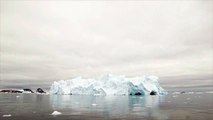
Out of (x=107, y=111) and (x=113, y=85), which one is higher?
(x=113, y=85)

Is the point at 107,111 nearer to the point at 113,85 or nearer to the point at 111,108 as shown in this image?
the point at 111,108

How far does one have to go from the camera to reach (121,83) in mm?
A: 94062

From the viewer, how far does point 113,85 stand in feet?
315

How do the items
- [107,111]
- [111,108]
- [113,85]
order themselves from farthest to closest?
[113,85] < [111,108] < [107,111]

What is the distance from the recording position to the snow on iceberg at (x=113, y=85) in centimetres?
9406

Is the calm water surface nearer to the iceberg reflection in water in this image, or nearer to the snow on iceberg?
the iceberg reflection in water

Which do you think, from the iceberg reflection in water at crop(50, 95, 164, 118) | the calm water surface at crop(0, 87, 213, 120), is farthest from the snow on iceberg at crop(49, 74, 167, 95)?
the calm water surface at crop(0, 87, 213, 120)

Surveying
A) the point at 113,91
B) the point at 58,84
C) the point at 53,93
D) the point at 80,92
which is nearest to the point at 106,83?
the point at 113,91

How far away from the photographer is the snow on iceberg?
9406 cm

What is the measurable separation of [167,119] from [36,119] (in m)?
12.6

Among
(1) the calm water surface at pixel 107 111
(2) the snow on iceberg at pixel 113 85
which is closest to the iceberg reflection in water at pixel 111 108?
(1) the calm water surface at pixel 107 111

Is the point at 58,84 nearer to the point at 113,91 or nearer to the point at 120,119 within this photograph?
the point at 113,91

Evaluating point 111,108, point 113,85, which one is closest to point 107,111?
point 111,108

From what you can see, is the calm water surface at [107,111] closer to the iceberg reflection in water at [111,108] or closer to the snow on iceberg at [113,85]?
the iceberg reflection in water at [111,108]
